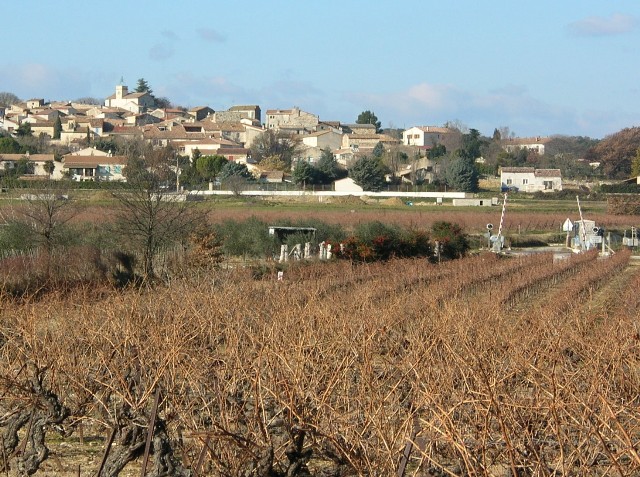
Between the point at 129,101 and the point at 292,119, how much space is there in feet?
109

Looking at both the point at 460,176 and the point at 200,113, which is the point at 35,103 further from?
the point at 460,176

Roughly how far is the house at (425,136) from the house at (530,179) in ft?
128

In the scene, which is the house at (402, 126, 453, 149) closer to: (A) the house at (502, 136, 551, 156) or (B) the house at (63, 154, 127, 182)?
(A) the house at (502, 136, 551, 156)

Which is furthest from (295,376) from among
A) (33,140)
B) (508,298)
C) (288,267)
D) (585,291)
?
(33,140)

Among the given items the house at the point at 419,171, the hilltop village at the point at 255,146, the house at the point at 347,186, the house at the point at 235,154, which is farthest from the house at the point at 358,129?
the house at the point at 347,186

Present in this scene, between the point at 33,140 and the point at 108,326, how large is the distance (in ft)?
336

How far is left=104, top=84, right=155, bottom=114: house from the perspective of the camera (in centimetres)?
16038

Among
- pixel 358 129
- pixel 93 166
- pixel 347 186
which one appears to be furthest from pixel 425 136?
pixel 93 166

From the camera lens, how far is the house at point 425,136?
12400 centimetres

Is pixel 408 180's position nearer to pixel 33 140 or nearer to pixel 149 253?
pixel 33 140

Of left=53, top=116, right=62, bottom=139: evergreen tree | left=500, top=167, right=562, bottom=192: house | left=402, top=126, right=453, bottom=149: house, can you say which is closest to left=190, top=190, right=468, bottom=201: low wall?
left=500, top=167, right=562, bottom=192: house

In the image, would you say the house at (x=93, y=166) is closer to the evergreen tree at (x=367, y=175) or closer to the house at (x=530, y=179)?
the evergreen tree at (x=367, y=175)

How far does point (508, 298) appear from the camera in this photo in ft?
64.0

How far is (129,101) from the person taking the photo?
528 feet
